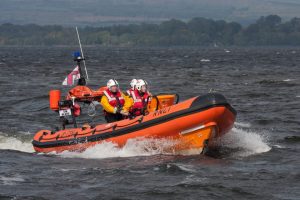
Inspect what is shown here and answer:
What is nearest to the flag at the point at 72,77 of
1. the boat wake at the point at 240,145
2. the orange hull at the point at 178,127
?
the orange hull at the point at 178,127

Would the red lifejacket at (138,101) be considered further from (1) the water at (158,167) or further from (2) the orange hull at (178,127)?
(1) the water at (158,167)

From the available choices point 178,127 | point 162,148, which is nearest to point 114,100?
point 162,148

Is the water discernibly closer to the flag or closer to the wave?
→ the wave

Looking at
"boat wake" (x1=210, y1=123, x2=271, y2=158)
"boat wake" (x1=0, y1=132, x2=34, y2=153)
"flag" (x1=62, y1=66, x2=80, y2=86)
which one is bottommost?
"boat wake" (x1=0, y1=132, x2=34, y2=153)

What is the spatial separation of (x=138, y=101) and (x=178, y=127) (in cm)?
144

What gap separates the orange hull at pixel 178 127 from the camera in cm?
1501

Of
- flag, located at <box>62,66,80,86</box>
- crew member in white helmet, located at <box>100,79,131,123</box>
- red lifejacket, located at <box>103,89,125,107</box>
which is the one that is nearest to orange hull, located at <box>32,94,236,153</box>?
crew member in white helmet, located at <box>100,79,131,123</box>

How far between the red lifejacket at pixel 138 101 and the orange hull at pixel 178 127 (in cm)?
65

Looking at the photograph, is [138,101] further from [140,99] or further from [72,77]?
[72,77]

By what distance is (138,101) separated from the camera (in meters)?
16.3

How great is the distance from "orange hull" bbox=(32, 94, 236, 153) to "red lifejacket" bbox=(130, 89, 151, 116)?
65cm

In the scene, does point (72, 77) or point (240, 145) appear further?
point (72, 77)

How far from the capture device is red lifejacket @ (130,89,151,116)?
16.3 m

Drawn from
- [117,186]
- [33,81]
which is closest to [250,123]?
[117,186]
